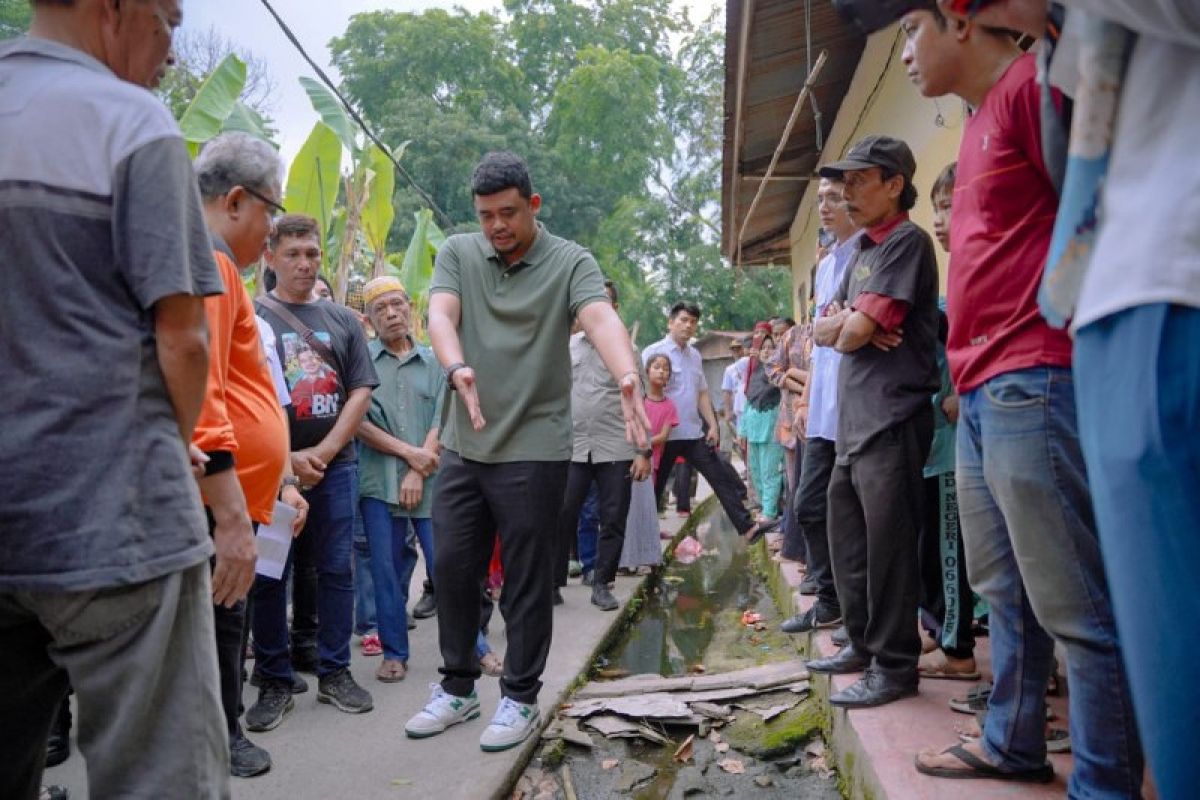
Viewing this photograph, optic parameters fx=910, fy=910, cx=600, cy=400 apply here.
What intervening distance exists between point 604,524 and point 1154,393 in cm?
518

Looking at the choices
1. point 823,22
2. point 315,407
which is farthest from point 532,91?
point 315,407

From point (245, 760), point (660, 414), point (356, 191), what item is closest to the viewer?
point (245, 760)

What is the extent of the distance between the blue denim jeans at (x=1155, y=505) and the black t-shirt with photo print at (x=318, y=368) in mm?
3207

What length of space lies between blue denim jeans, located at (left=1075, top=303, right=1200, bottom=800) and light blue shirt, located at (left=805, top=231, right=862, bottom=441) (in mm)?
2701

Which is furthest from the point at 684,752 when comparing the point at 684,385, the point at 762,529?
the point at 684,385

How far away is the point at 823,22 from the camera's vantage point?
21.9 ft

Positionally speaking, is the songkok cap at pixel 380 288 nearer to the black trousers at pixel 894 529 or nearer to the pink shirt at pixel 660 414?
the black trousers at pixel 894 529

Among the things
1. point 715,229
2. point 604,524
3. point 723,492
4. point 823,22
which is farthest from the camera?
point 715,229

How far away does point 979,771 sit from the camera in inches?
93.5

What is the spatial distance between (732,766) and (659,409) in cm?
431

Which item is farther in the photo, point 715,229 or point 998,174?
point 715,229

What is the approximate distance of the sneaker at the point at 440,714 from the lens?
3412 millimetres

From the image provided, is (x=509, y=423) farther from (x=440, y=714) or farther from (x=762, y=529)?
(x=762, y=529)

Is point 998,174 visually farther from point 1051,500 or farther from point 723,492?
point 723,492
